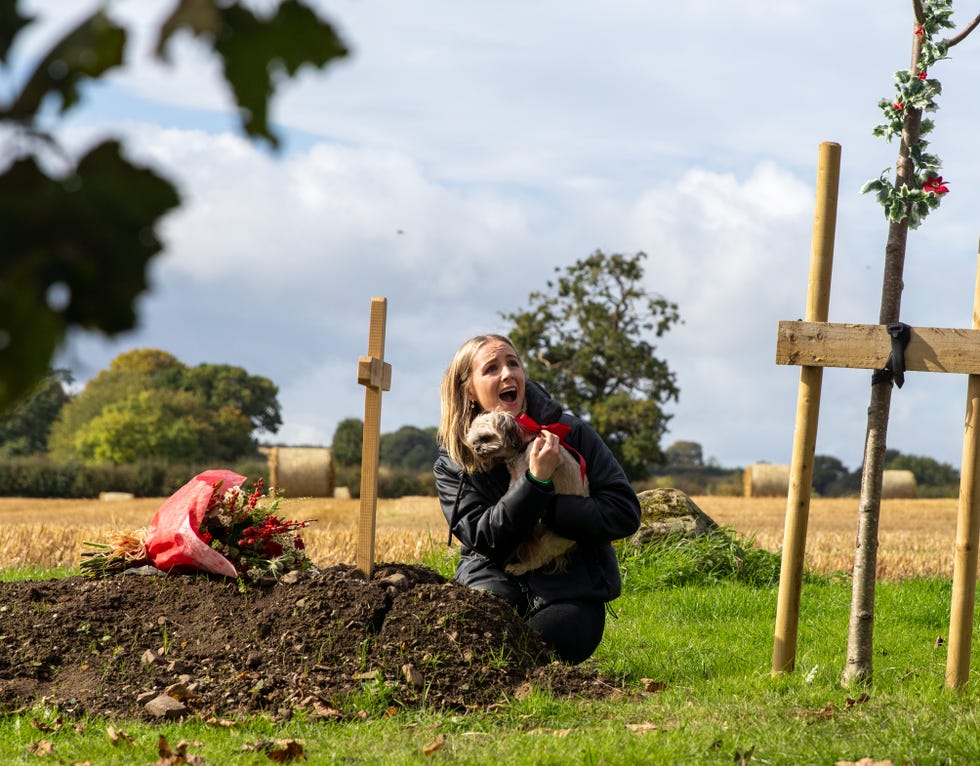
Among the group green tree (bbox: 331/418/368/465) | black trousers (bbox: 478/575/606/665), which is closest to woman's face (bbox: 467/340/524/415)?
black trousers (bbox: 478/575/606/665)

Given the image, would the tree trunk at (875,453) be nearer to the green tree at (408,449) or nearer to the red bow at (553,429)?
the red bow at (553,429)

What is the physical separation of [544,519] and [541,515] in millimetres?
144

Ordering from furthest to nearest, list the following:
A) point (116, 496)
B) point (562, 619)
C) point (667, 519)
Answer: point (116, 496), point (667, 519), point (562, 619)

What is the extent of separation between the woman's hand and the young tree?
174 centimetres

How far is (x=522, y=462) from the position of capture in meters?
5.91

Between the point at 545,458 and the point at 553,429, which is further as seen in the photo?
the point at 553,429

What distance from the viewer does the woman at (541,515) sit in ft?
19.6

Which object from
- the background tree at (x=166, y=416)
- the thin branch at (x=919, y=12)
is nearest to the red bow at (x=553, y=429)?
the thin branch at (x=919, y=12)

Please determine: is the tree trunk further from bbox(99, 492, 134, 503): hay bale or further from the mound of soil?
bbox(99, 492, 134, 503): hay bale

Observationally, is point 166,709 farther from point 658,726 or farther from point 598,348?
point 598,348

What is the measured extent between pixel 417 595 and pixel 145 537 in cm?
217

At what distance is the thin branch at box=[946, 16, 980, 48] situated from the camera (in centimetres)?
613

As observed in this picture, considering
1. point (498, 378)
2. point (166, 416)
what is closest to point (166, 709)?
point (498, 378)

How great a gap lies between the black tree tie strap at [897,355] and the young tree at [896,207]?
0.20 feet
